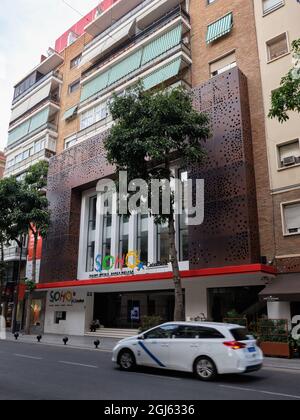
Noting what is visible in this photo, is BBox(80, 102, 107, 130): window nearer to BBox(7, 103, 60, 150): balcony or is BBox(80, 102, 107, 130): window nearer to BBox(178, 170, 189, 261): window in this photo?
BBox(7, 103, 60, 150): balcony

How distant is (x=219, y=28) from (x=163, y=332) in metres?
19.8

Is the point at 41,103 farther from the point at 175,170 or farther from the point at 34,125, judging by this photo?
the point at 175,170

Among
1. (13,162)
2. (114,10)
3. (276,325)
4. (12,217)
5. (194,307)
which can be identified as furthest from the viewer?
(13,162)

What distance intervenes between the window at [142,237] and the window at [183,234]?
2830 mm

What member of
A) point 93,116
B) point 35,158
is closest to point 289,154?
point 93,116

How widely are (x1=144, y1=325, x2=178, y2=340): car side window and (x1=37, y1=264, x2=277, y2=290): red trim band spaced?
23.5ft

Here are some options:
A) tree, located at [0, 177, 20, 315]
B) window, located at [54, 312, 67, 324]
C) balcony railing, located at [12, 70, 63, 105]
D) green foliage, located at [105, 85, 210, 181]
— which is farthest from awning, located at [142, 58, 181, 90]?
window, located at [54, 312, 67, 324]

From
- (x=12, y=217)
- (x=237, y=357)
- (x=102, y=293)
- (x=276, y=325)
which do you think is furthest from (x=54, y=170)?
(x=237, y=357)

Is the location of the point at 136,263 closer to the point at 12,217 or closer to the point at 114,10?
the point at 12,217

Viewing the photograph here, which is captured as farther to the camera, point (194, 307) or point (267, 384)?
point (194, 307)

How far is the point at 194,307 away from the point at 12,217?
13818 millimetres

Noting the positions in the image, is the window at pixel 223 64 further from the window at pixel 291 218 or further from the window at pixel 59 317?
the window at pixel 59 317

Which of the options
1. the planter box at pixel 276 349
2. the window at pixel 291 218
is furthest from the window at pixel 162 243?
the planter box at pixel 276 349

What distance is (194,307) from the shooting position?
813 inches
